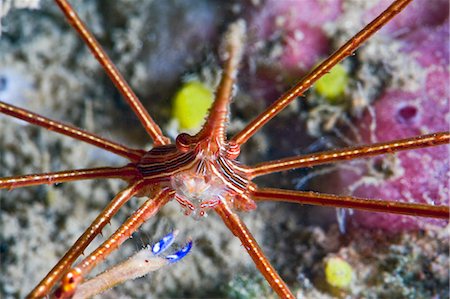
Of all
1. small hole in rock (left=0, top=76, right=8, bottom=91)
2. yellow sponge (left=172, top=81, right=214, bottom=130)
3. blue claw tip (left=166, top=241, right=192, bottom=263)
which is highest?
small hole in rock (left=0, top=76, right=8, bottom=91)

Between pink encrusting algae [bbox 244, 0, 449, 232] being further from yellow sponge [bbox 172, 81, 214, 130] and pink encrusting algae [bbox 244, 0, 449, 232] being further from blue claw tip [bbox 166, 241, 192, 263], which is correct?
blue claw tip [bbox 166, 241, 192, 263]

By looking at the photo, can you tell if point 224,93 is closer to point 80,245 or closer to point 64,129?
point 80,245

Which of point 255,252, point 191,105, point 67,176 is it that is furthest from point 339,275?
point 67,176

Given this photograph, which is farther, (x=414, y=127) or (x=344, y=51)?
(x=414, y=127)

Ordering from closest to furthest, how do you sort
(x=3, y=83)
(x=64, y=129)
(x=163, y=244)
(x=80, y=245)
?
(x=80, y=245) → (x=163, y=244) → (x=64, y=129) → (x=3, y=83)

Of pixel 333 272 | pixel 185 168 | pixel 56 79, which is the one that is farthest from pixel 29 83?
pixel 333 272

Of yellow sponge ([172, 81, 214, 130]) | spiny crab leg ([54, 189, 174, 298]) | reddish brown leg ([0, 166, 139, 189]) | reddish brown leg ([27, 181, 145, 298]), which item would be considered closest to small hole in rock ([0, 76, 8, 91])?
yellow sponge ([172, 81, 214, 130])

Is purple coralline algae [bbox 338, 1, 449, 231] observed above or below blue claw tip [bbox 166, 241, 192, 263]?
above

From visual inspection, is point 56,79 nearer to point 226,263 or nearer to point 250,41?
point 250,41
